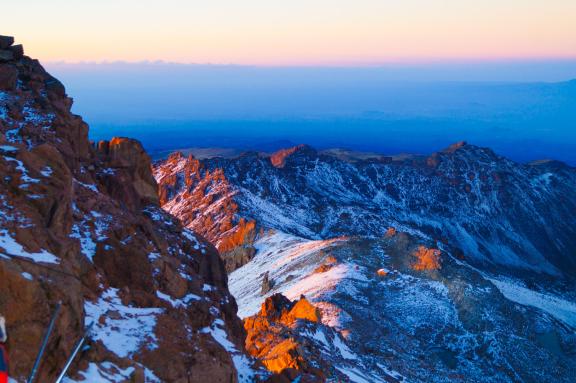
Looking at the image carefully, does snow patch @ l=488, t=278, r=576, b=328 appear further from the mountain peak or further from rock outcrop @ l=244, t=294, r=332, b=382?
the mountain peak

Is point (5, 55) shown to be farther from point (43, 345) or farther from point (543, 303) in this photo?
point (543, 303)

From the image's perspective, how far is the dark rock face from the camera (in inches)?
563

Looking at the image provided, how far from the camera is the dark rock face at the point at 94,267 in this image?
14297 mm

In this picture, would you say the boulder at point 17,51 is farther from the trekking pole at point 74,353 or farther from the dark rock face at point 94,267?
the trekking pole at point 74,353

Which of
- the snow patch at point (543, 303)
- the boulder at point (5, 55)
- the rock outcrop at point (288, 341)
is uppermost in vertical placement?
the boulder at point (5, 55)

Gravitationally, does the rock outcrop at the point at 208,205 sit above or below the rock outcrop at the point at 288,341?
below

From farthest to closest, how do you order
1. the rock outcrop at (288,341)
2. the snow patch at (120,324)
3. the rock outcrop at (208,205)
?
the rock outcrop at (208,205)
the rock outcrop at (288,341)
the snow patch at (120,324)

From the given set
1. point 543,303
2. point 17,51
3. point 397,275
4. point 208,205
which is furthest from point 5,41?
point 208,205

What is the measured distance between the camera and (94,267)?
61.4 feet

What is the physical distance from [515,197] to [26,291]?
542 ft

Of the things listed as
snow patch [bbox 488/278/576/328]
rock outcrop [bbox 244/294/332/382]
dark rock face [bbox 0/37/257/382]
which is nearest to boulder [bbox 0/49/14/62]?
dark rock face [bbox 0/37/257/382]

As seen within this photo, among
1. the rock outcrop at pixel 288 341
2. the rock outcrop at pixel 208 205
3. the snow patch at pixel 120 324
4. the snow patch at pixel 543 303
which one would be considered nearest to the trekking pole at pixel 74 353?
the snow patch at pixel 120 324

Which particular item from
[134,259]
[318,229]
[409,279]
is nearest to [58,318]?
[134,259]

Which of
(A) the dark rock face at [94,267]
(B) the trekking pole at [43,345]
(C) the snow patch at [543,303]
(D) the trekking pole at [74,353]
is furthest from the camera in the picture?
(C) the snow patch at [543,303]
